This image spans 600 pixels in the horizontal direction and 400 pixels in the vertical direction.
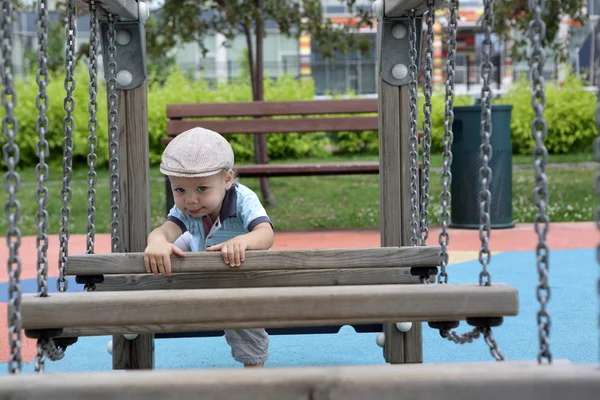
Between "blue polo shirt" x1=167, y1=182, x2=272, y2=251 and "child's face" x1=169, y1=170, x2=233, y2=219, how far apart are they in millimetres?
76

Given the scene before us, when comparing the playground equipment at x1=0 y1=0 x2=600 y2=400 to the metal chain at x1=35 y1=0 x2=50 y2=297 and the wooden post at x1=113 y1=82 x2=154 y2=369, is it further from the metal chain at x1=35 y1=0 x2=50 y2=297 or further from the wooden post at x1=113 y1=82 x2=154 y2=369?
the wooden post at x1=113 y1=82 x2=154 y2=369

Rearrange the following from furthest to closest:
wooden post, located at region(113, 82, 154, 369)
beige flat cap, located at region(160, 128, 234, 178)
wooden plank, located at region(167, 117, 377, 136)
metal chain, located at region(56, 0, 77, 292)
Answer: wooden plank, located at region(167, 117, 377, 136)
wooden post, located at region(113, 82, 154, 369)
beige flat cap, located at region(160, 128, 234, 178)
metal chain, located at region(56, 0, 77, 292)

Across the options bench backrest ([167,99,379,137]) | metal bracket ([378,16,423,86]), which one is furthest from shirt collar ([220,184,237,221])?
bench backrest ([167,99,379,137])

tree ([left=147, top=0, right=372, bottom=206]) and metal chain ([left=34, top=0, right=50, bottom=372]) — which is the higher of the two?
tree ([left=147, top=0, right=372, bottom=206])

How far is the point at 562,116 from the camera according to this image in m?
15.3

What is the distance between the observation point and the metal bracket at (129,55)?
3164mm

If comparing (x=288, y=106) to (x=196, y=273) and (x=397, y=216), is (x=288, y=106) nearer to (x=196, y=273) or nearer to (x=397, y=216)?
(x=397, y=216)

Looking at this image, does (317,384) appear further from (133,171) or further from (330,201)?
(330,201)

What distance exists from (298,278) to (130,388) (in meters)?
1.28

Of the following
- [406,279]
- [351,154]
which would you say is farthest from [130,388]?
[351,154]

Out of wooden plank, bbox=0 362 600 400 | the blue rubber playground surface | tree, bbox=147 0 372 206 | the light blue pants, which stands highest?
tree, bbox=147 0 372 206

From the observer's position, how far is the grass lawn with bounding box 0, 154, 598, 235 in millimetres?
8469

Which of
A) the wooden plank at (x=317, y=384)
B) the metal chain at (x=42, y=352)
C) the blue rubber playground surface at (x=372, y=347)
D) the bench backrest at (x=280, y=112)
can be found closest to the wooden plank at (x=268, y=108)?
the bench backrest at (x=280, y=112)

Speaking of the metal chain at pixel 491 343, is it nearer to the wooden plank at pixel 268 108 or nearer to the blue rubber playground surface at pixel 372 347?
the blue rubber playground surface at pixel 372 347
